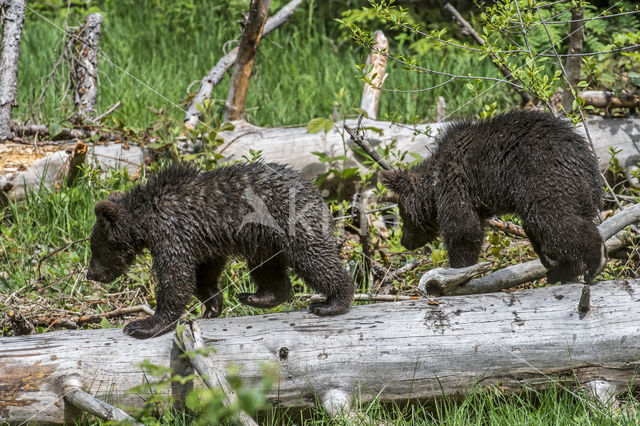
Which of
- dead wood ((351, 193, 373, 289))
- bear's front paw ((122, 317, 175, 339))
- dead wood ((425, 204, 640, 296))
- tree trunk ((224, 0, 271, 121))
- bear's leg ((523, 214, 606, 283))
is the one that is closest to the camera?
bear's front paw ((122, 317, 175, 339))

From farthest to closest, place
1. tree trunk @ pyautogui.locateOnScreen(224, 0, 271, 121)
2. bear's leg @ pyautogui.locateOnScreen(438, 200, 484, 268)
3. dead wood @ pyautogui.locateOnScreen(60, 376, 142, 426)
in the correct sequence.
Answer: tree trunk @ pyautogui.locateOnScreen(224, 0, 271, 121) → bear's leg @ pyautogui.locateOnScreen(438, 200, 484, 268) → dead wood @ pyautogui.locateOnScreen(60, 376, 142, 426)

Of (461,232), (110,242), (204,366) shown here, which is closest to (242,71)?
(110,242)

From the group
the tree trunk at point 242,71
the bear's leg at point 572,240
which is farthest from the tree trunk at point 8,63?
the bear's leg at point 572,240

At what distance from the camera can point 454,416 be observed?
3.57 metres

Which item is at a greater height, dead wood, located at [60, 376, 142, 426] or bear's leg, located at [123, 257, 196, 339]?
bear's leg, located at [123, 257, 196, 339]

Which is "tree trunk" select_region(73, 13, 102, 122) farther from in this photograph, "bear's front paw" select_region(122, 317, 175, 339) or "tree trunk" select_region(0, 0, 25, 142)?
"bear's front paw" select_region(122, 317, 175, 339)

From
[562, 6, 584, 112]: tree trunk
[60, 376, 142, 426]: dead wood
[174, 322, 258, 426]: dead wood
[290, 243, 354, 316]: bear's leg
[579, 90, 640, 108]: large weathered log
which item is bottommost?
[60, 376, 142, 426]: dead wood

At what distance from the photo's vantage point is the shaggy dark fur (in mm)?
4328

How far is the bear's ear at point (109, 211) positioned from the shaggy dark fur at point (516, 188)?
6.43 feet

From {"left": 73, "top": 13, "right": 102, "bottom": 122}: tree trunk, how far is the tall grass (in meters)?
0.19

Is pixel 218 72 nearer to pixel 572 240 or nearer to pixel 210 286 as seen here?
pixel 210 286

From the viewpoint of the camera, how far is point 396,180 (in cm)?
523

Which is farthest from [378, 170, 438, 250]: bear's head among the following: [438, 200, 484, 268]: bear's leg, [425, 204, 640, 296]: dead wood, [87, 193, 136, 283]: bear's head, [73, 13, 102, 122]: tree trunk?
[73, 13, 102, 122]: tree trunk

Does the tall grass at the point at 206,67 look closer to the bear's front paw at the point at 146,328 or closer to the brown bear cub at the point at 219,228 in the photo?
the brown bear cub at the point at 219,228
